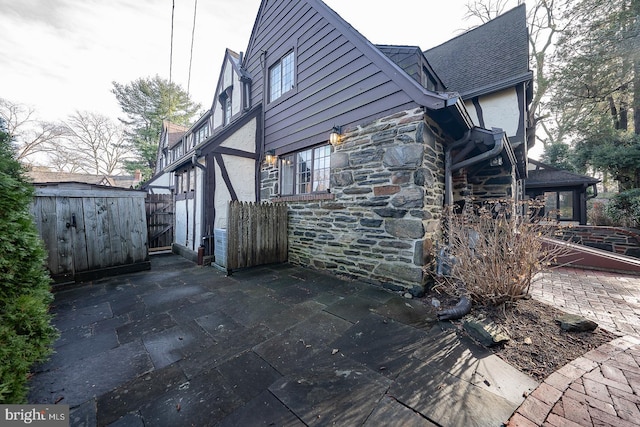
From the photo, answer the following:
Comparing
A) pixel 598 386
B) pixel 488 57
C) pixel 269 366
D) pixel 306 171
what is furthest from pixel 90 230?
pixel 488 57

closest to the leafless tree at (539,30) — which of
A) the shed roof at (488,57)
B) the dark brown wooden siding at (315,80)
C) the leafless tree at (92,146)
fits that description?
the shed roof at (488,57)

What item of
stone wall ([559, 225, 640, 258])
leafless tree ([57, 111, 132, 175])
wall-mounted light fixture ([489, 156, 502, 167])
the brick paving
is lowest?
the brick paving

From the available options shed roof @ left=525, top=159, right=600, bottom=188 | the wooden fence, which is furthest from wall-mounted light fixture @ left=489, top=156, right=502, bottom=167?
shed roof @ left=525, top=159, right=600, bottom=188

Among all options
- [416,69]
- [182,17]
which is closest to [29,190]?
[416,69]

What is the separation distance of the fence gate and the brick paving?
990cm

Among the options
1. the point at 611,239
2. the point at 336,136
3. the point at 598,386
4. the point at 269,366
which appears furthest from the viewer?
the point at 611,239

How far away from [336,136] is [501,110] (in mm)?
5264

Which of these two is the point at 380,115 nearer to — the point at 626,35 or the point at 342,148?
the point at 342,148

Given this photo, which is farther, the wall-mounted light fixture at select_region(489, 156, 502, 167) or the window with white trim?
the window with white trim

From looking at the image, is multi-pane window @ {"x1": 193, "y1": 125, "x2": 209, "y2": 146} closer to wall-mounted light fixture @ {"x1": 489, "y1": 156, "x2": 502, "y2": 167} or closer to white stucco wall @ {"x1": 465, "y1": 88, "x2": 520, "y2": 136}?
white stucco wall @ {"x1": 465, "y1": 88, "x2": 520, "y2": 136}

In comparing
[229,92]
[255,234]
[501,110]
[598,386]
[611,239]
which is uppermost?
[229,92]

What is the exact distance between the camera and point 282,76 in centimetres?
659

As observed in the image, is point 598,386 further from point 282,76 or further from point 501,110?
point 282,76

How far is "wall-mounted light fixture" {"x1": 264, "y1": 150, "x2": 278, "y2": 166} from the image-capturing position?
634 cm
